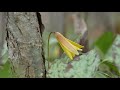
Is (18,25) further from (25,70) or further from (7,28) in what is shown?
(25,70)

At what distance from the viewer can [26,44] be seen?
1.65 meters

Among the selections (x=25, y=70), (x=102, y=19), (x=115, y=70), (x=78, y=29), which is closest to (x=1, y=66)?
(x=25, y=70)

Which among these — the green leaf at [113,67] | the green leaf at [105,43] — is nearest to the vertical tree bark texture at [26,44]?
the green leaf at [113,67]

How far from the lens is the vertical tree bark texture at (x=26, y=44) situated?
1631 mm

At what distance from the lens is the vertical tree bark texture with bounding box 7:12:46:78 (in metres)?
1.63

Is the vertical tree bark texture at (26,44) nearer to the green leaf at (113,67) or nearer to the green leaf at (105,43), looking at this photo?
the green leaf at (113,67)

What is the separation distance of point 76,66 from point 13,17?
0.39m

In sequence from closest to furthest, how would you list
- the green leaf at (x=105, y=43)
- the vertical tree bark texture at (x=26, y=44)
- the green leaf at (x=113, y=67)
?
the vertical tree bark texture at (x=26, y=44) < the green leaf at (x=113, y=67) < the green leaf at (x=105, y=43)

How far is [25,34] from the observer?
1631mm

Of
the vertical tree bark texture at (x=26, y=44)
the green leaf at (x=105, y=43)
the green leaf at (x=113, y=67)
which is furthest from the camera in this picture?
the green leaf at (x=105, y=43)

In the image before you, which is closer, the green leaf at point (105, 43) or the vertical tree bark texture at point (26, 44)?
the vertical tree bark texture at point (26, 44)

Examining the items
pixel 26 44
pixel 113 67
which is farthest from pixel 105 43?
pixel 26 44

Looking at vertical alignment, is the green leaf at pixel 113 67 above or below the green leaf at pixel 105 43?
below

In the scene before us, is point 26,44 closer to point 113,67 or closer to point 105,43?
point 113,67
